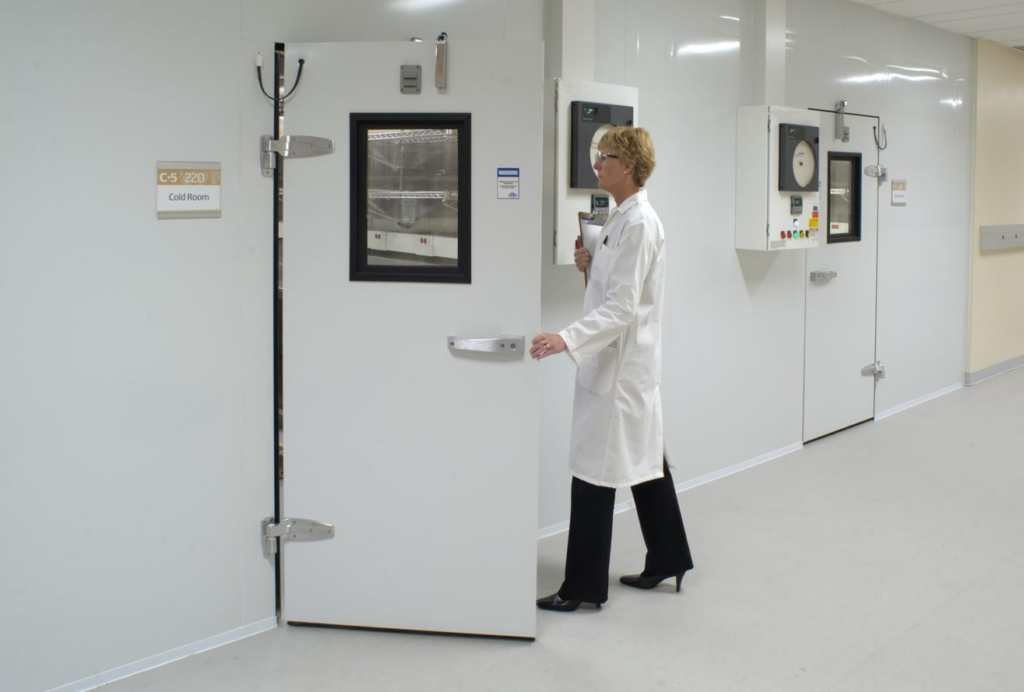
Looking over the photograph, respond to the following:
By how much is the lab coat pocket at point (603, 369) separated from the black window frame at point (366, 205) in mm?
497

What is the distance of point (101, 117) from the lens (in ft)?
7.76

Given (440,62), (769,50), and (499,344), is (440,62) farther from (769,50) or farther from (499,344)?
(769,50)

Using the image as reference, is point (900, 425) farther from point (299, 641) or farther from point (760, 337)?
point (299, 641)

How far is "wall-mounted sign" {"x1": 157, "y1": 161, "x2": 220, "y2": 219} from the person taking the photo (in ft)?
8.13

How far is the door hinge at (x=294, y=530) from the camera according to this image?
2.76 meters

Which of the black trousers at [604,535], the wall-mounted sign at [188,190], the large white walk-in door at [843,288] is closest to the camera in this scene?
the wall-mounted sign at [188,190]

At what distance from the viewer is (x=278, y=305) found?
2.71 metres

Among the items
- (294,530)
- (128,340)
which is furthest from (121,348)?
(294,530)

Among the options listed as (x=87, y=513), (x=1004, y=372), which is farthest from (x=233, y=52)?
(x=1004, y=372)

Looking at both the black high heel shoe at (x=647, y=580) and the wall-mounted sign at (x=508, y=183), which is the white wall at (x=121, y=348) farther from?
the black high heel shoe at (x=647, y=580)

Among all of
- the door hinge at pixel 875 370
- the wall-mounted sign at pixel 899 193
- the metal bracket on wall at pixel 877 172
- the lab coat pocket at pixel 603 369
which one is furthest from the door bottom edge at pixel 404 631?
the wall-mounted sign at pixel 899 193

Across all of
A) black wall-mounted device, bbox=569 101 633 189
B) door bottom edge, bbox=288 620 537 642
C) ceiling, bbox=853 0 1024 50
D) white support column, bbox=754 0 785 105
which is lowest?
door bottom edge, bbox=288 620 537 642

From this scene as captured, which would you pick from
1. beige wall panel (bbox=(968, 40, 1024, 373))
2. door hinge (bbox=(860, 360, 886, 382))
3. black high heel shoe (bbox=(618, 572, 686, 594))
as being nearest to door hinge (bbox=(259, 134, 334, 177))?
black high heel shoe (bbox=(618, 572, 686, 594))

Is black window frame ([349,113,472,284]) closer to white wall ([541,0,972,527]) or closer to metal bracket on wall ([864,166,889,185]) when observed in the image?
white wall ([541,0,972,527])
